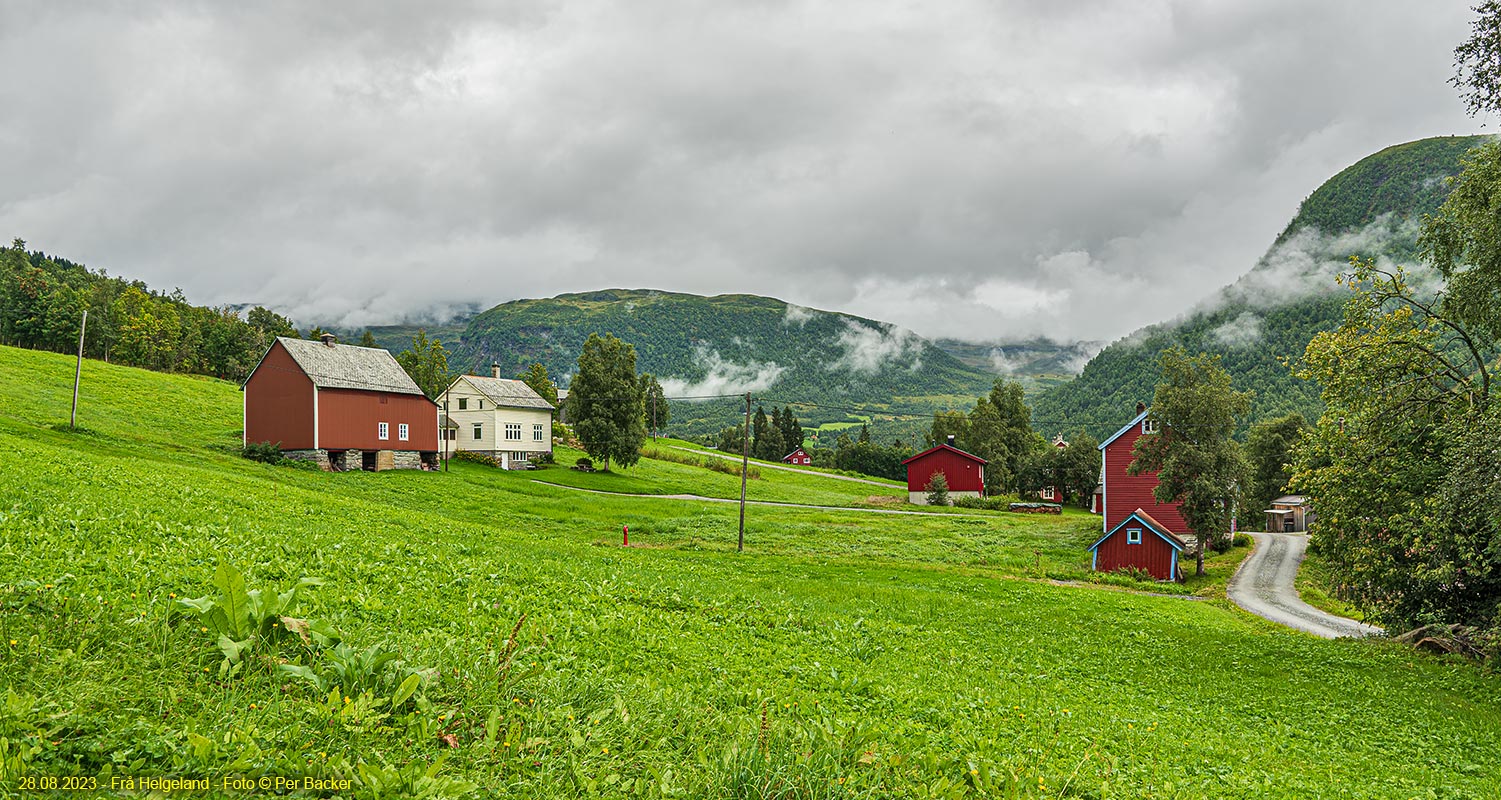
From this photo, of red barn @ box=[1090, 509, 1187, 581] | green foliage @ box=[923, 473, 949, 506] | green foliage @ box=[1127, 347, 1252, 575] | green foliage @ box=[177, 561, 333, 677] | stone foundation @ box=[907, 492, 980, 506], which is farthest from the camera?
stone foundation @ box=[907, 492, 980, 506]

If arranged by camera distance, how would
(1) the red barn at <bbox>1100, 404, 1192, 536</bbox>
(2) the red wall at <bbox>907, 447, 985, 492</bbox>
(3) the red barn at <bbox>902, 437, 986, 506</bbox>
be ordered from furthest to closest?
(2) the red wall at <bbox>907, 447, 985, 492</bbox> < (3) the red barn at <bbox>902, 437, 986, 506</bbox> < (1) the red barn at <bbox>1100, 404, 1192, 536</bbox>

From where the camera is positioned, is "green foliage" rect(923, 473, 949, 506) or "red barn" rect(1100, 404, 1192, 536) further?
"green foliage" rect(923, 473, 949, 506)

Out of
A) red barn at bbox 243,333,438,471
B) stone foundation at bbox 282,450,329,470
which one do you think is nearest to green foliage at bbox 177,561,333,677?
stone foundation at bbox 282,450,329,470

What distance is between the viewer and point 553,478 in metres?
67.8

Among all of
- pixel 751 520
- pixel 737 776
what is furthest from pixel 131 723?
pixel 751 520

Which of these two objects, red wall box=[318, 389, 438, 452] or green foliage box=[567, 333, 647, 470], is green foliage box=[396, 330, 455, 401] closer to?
green foliage box=[567, 333, 647, 470]

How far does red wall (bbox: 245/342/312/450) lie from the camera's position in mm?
54000

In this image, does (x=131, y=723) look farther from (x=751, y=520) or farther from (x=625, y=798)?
(x=751, y=520)

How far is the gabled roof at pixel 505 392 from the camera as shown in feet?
245

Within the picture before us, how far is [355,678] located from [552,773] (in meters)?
1.64

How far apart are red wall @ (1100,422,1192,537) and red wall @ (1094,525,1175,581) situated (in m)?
11.3

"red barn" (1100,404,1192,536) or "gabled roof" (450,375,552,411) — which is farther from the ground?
"gabled roof" (450,375,552,411)

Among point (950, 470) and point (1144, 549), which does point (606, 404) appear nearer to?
point (950, 470)

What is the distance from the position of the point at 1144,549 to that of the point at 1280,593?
265 inches
